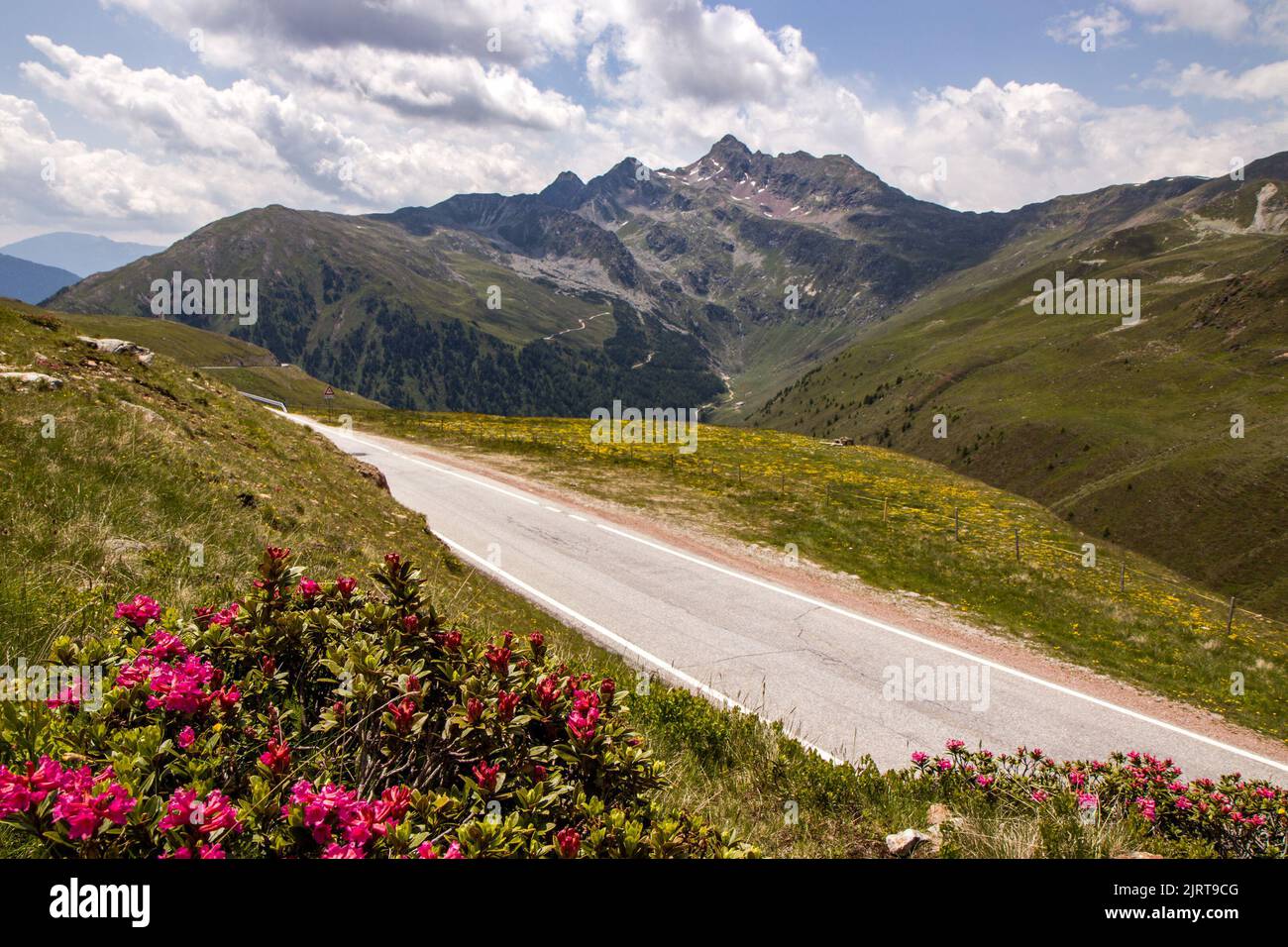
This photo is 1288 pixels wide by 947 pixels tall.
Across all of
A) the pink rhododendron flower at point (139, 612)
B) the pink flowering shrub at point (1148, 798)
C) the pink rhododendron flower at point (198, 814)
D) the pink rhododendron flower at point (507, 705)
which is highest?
the pink rhododendron flower at point (139, 612)

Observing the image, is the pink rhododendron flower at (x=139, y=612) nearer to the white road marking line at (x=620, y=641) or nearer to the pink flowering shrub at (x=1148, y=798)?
the white road marking line at (x=620, y=641)

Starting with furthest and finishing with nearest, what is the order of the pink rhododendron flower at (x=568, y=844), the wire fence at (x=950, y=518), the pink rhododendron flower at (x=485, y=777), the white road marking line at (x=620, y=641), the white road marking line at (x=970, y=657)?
the wire fence at (x=950, y=518), the white road marking line at (x=970, y=657), the white road marking line at (x=620, y=641), the pink rhododendron flower at (x=485, y=777), the pink rhododendron flower at (x=568, y=844)

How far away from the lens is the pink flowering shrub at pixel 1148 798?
6605 millimetres

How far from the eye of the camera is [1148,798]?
23.1 feet

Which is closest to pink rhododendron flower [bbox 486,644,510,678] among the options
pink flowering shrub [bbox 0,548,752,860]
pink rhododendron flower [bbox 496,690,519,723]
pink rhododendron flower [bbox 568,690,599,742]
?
pink flowering shrub [bbox 0,548,752,860]

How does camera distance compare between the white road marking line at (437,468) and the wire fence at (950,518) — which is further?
the white road marking line at (437,468)

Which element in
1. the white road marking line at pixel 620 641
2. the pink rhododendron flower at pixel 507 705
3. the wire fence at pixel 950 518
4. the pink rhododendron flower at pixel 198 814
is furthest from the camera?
the wire fence at pixel 950 518

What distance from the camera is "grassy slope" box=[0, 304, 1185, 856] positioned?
235 inches

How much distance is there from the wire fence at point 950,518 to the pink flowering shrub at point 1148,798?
57.0 ft

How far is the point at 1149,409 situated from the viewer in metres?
109

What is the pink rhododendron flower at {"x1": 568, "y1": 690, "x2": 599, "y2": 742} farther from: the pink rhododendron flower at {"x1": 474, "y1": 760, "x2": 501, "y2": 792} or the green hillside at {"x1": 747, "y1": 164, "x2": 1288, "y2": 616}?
the green hillside at {"x1": 747, "y1": 164, "x2": 1288, "y2": 616}

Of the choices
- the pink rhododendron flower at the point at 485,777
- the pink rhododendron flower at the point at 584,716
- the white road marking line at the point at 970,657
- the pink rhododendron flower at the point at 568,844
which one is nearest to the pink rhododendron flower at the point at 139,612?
the pink rhododendron flower at the point at 485,777

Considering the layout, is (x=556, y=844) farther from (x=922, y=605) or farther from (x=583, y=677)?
(x=922, y=605)

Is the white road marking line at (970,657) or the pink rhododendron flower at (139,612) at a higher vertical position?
the pink rhododendron flower at (139,612)
